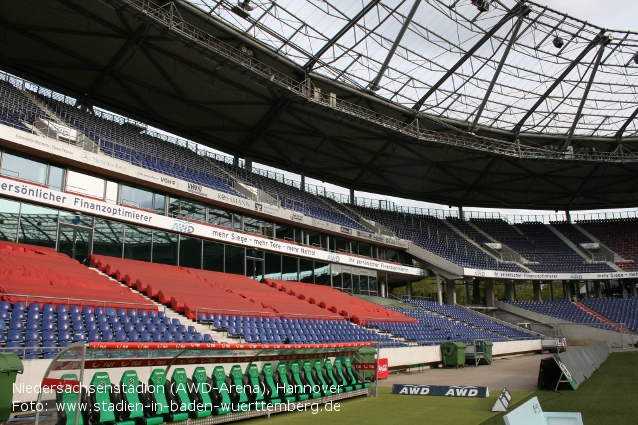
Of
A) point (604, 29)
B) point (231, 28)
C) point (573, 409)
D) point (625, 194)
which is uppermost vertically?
point (604, 29)

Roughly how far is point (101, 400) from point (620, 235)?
54610 millimetres

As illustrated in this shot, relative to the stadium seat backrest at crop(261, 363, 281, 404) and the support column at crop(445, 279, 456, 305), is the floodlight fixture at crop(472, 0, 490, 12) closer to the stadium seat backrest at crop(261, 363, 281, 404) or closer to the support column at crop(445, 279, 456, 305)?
the support column at crop(445, 279, 456, 305)

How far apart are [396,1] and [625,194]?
37.7m

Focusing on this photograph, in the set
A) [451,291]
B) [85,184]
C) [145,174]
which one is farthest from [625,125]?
[85,184]

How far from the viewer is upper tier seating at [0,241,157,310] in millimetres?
14531

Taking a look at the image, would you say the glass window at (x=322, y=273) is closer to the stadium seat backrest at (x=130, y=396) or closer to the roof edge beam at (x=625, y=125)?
the stadium seat backrest at (x=130, y=396)

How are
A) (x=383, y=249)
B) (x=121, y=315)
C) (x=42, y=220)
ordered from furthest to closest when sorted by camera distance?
(x=383, y=249)
(x=42, y=220)
(x=121, y=315)

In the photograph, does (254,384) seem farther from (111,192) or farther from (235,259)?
(235,259)

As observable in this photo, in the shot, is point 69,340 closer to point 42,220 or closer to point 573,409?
point 42,220

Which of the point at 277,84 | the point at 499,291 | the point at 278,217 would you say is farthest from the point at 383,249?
the point at 499,291

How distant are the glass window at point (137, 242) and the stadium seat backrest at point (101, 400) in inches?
578

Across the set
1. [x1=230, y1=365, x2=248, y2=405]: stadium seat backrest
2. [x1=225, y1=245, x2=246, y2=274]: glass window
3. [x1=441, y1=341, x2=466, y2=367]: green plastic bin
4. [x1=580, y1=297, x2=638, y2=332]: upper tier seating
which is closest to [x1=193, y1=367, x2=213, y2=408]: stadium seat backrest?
[x1=230, y1=365, x2=248, y2=405]: stadium seat backrest

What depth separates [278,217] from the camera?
30203mm

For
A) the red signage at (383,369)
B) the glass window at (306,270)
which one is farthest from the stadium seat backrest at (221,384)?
the glass window at (306,270)
